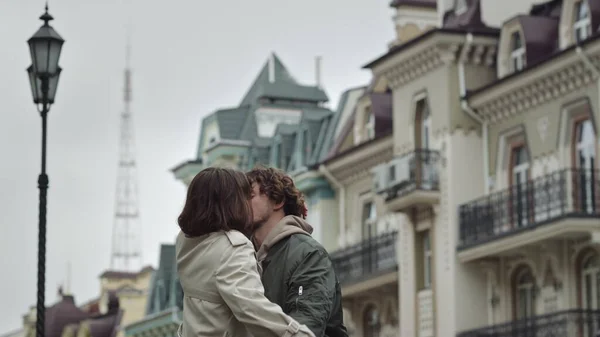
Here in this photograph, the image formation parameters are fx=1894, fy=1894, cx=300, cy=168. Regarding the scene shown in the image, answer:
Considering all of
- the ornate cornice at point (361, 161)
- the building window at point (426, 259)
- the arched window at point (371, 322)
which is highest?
the ornate cornice at point (361, 161)

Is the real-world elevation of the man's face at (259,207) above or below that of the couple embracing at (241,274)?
above

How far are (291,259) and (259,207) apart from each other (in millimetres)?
341

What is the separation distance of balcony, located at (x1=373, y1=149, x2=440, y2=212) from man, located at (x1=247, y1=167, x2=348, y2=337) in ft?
87.4

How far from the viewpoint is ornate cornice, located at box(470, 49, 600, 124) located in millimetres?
30516

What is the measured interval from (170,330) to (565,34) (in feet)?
90.3

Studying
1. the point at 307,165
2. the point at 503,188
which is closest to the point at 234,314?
the point at 503,188

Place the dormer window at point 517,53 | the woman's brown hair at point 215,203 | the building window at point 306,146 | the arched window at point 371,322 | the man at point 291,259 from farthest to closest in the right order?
the building window at point 306,146
the arched window at point 371,322
the dormer window at point 517,53
the man at point 291,259
the woman's brown hair at point 215,203

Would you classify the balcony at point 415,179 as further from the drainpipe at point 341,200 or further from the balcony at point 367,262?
the drainpipe at point 341,200

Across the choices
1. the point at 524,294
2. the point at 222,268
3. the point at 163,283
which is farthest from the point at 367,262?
the point at 222,268

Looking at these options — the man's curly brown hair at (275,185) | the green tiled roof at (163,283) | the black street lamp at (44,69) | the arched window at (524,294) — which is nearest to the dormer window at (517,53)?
the arched window at (524,294)

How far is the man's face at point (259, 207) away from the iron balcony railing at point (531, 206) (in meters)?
21.9

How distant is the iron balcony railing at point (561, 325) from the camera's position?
1172 inches

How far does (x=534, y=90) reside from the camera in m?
31.9

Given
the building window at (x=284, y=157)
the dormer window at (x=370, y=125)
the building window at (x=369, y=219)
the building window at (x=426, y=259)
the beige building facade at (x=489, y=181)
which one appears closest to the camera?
the beige building facade at (x=489, y=181)
